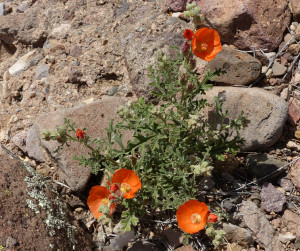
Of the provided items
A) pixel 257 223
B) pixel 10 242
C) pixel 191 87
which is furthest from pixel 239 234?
pixel 10 242

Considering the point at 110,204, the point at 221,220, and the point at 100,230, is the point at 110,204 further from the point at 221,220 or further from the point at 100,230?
the point at 221,220

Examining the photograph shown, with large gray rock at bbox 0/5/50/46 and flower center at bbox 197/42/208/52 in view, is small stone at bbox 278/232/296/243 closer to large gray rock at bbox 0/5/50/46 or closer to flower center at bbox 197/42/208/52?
flower center at bbox 197/42/208/52

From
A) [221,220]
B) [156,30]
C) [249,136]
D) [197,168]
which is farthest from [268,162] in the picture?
[156,30]

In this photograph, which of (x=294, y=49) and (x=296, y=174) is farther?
(x=294, y=49)

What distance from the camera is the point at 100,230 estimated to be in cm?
339

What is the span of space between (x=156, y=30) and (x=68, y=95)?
4.41 feet

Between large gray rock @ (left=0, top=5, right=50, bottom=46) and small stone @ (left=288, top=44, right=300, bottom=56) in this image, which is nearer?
small stone @ (left=288, top=44, right=300, bottom=56)

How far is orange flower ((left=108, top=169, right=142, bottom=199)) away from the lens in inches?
111

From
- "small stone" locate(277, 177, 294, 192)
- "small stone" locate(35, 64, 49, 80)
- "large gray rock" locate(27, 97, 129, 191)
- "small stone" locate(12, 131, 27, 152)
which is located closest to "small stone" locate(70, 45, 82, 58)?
"small stone" locate(35, 64, 49, 80)

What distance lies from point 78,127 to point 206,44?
1.62 m

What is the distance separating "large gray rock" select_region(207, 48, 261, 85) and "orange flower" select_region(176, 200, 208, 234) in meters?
1.56

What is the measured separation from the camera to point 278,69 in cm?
391

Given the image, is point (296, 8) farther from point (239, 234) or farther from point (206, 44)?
point (239, 234)

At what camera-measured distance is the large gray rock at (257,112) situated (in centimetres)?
346
